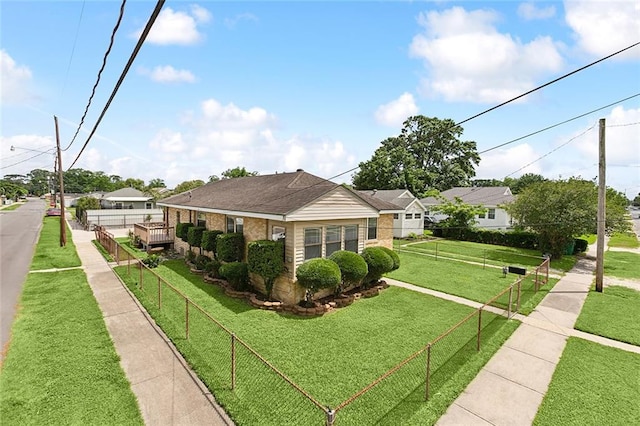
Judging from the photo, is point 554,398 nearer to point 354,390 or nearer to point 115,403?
point 354,390

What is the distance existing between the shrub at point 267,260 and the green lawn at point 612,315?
9094 mm

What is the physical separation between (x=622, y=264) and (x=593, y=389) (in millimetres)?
17162

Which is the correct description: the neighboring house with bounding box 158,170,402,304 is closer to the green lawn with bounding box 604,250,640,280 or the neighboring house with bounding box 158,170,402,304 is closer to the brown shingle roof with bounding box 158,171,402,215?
the brown shingle roof with bounding box 158,171,402,215

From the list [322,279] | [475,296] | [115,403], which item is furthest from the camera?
[475,296]

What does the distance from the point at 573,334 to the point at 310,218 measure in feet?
26.7

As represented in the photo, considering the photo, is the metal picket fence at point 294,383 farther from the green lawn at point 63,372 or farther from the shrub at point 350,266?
the shrub at point 350,266

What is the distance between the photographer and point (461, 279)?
14258mm

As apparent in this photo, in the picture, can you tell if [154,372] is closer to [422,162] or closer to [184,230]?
[184,230]

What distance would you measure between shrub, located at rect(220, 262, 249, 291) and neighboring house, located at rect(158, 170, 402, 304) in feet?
1.70

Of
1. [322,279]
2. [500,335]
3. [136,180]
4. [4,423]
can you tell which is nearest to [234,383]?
[4,423]

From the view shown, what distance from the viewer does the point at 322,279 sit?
9766 mm

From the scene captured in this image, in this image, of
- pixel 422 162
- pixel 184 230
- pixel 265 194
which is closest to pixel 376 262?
pixel 265 194

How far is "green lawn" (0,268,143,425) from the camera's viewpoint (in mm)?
5184

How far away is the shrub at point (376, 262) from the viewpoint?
11969 millimetres
